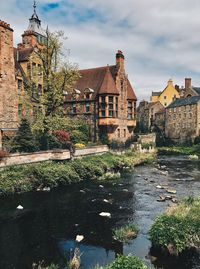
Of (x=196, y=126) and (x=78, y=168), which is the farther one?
(x=196, y=126)

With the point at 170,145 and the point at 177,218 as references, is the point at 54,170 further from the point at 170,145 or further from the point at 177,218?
the point at 170,145

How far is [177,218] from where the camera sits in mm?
12992

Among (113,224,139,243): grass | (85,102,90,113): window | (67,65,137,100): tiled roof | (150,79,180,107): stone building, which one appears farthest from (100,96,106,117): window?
(150,79,180,107): stone building

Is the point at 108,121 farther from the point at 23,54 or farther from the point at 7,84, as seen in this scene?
the point at 7,84

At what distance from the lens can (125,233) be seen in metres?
13.7

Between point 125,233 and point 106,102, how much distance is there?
98.0ft

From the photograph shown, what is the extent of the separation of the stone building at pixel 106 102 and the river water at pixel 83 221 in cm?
1768

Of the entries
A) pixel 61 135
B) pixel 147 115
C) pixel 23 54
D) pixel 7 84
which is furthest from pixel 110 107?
pixel 147 115

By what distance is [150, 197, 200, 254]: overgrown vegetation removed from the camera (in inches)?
460

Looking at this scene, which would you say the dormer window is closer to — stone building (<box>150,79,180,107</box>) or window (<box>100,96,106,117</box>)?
window (<box>100,96,106,117</box>)

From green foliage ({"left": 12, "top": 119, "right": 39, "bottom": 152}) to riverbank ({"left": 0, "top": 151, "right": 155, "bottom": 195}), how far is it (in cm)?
236

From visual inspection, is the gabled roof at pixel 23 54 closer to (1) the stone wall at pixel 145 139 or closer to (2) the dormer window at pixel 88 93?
(2) the dormer window at pixel 88 93

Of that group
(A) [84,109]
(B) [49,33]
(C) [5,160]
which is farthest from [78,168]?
(A) [84,109]

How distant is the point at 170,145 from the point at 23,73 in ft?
137
